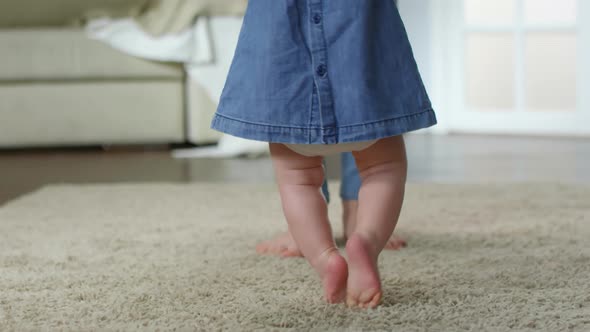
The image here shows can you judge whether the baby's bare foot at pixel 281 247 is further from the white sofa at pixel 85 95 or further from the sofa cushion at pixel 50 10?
the sofa cushion at pixel 50 10

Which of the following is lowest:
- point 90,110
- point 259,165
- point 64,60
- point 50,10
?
point 259,165

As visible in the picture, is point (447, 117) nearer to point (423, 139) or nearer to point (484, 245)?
point (423, 139)

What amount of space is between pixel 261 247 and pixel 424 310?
379 mm

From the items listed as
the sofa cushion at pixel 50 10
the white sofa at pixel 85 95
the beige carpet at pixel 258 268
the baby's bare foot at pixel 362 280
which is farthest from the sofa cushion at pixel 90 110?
the baby's bare foot at pixel 362 280

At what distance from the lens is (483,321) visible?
77cm

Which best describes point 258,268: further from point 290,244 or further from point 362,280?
point 362,280

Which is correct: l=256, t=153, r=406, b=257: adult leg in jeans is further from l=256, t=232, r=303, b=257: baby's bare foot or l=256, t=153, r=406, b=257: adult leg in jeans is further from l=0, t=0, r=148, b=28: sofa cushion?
l=0, t=0, r=148, b=28: sofa cushion

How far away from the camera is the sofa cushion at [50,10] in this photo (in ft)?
9.20

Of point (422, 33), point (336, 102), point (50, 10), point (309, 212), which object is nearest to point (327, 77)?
point (336, 102)

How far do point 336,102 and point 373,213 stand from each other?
0.12 metres

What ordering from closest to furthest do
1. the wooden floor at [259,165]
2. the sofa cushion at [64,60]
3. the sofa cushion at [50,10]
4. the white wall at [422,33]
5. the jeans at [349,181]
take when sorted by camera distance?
the jeans at [349,181] < the wooden floor at [259,165] < the sofa cushion at [64,60] < the sofa cushion at [50,10] < the white wall at [422,33]

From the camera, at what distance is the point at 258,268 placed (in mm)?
1021

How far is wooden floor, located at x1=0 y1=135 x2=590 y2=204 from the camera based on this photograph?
197 centimetres

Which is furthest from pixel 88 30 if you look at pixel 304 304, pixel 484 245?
pixel 304 304
